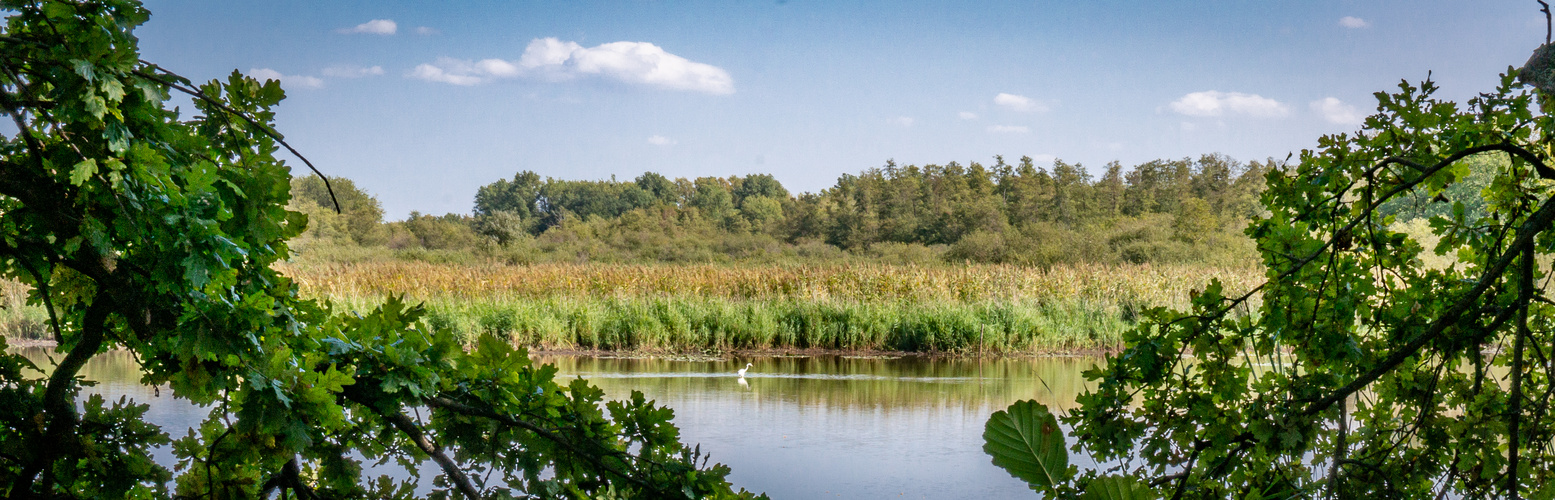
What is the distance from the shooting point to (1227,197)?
117 feet

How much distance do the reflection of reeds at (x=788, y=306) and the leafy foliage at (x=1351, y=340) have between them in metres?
8.83

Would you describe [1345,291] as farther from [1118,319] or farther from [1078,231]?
[1078,231]

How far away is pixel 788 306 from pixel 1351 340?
1078cm

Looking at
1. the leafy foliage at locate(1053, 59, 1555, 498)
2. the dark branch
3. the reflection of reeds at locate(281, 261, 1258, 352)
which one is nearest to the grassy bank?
the reflection of reeds at locate(281, 261, 1258, 352)

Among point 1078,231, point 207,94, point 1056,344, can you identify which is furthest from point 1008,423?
point 1078,231

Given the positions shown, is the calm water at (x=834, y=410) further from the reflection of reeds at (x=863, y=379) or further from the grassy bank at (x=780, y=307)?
the grassy bank at (x=780, y=307)

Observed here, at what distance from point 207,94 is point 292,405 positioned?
463 mm

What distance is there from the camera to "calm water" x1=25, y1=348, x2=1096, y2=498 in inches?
218

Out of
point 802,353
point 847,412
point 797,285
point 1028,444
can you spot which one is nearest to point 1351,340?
point 1028,444

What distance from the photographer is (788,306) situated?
1273 cm

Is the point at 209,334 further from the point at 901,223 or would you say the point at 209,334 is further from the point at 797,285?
the point at 901,223

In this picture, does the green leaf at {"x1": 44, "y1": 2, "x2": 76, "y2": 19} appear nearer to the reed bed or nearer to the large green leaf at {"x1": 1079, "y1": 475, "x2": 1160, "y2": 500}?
the large green leaf at {"x1": 1079, "y1": 475, "x2": 1160, "y2": 500}

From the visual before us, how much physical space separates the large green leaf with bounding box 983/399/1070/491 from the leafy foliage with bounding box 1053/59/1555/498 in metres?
1.46

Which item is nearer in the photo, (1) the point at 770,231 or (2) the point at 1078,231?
(2) the point at 1078,231
